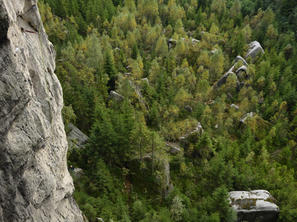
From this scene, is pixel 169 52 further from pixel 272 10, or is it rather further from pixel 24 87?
pixel 24 87

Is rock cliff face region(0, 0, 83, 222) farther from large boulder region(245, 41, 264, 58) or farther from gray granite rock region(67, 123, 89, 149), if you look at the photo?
large boulder region(245, 41, 264, 58)

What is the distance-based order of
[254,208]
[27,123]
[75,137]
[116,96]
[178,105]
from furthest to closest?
[178,105]
[116,96]
[75,137]
[254,208]
[27,123]

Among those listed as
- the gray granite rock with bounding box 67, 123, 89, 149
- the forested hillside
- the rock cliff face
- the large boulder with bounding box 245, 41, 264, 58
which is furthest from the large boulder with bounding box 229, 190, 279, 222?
the large boulder with bounding box 245, 41, 264, 58

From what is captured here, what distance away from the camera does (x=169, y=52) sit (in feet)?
271

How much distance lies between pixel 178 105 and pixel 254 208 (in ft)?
100

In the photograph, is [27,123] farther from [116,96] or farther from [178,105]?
[178,105]

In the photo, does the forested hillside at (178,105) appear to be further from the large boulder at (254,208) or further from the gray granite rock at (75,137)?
the gray granite rock at (75,137)

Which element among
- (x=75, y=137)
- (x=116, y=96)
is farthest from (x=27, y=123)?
(x=116, y=96)

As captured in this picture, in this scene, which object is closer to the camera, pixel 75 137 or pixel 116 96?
pixel 75 137

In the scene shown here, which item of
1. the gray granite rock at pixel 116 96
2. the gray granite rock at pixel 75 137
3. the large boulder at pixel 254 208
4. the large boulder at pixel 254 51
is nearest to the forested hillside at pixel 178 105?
the gray granite rock at pixel 116 96

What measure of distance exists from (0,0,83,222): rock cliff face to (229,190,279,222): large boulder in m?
29.8

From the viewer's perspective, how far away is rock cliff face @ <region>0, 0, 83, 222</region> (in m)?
11.4

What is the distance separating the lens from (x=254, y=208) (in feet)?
128

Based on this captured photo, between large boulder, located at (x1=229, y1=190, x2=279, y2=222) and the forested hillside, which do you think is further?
the forested hillside
